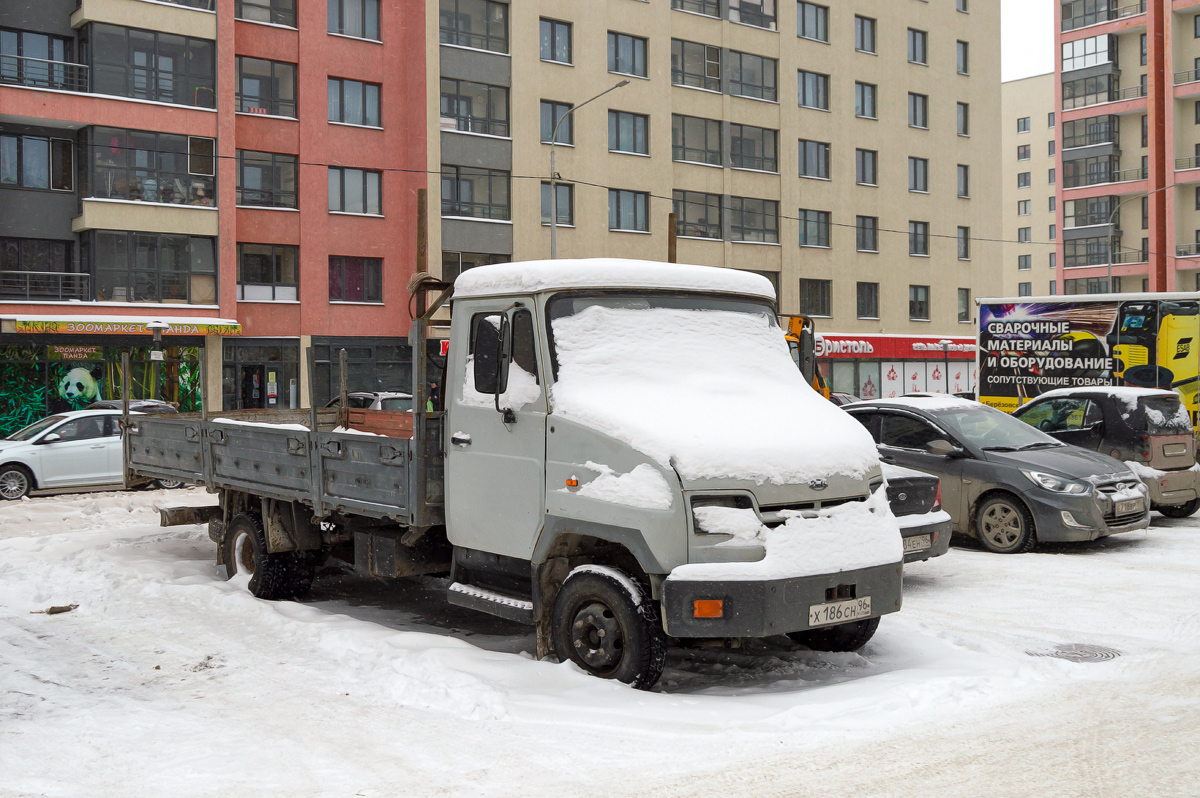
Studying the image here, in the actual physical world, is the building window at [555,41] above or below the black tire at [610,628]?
above

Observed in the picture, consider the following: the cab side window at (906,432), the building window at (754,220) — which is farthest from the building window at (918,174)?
the cab side window at (906,432)

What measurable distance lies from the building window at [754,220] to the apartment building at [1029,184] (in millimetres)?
49916

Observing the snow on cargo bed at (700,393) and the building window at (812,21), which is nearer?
the snow on cargo bed at (700,393)

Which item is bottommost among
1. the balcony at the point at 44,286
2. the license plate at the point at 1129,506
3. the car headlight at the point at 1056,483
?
the license plate at the point at 1129,506

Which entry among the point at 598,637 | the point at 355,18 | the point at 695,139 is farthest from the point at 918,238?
the point at 598,637

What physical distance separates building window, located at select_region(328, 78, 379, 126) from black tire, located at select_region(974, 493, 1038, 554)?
105ft

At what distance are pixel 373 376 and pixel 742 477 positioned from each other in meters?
34.7

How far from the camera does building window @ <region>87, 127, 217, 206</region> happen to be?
34031 mm

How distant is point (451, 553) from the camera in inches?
318

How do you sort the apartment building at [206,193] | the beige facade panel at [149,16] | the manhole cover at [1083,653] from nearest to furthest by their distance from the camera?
the manhole cover at [1083,653] < the apartment building at [206,193] < the beige facade panel at [149,16]

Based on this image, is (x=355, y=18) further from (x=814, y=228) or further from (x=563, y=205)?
(x=814, y=228)

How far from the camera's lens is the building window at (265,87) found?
37719mm

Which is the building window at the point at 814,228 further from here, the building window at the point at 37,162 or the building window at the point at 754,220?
the building window at the point at 37,162

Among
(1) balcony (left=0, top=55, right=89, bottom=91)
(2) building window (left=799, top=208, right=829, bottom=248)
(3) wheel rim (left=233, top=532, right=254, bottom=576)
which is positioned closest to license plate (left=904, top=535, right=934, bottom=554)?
(3) wheel rim (left=233, top=532, right=254, bottom=576)
